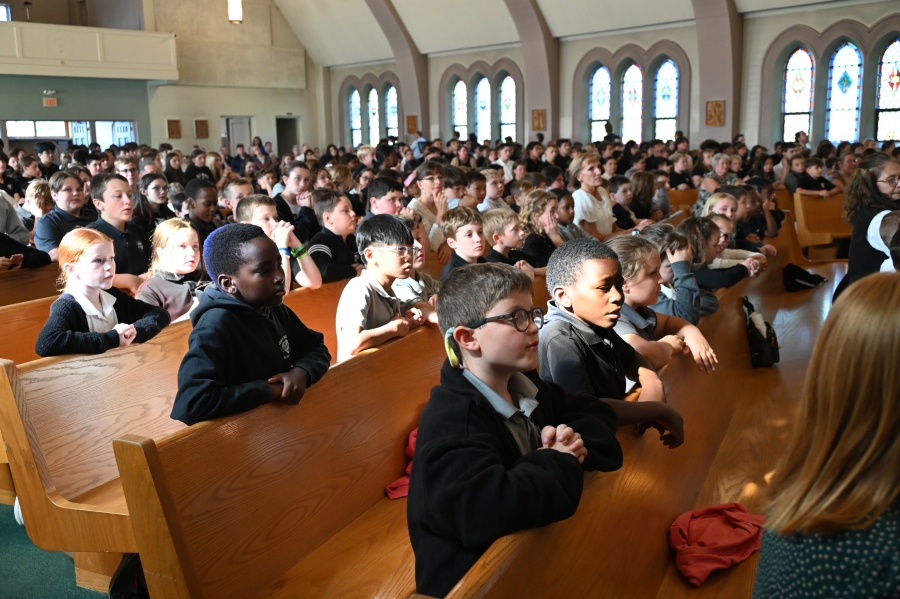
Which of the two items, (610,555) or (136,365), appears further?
(136,365)

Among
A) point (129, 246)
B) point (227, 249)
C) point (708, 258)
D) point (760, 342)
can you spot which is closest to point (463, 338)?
point (227, 249)

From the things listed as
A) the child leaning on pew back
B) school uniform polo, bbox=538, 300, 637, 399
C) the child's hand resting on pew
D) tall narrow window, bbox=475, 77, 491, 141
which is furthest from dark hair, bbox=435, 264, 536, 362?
tall narrow window, bbox=475, 77, 491, 141

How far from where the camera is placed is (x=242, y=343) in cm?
272

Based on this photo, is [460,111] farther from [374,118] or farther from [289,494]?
[289,494]

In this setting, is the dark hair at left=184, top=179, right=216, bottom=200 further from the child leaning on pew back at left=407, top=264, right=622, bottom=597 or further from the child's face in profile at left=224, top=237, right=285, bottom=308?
the child leaning on pew back at left=407, top=264, right=622, bottom=597

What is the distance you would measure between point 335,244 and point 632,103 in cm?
1521

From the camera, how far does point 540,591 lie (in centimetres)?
175

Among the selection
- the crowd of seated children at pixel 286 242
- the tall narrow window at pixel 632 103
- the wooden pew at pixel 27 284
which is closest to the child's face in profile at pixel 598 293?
the crowd of seated children at pixel 286 242

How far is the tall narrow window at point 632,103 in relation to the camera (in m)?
18.6

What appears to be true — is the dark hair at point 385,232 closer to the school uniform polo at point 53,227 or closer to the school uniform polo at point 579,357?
the school uniform polo at point 579,357

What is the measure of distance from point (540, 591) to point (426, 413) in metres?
0.46

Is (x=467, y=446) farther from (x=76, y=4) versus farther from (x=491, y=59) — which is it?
(x=76, y=4)

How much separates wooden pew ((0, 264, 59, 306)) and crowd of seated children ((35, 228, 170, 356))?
164 cm

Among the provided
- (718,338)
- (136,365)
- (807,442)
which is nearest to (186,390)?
(136,365)
